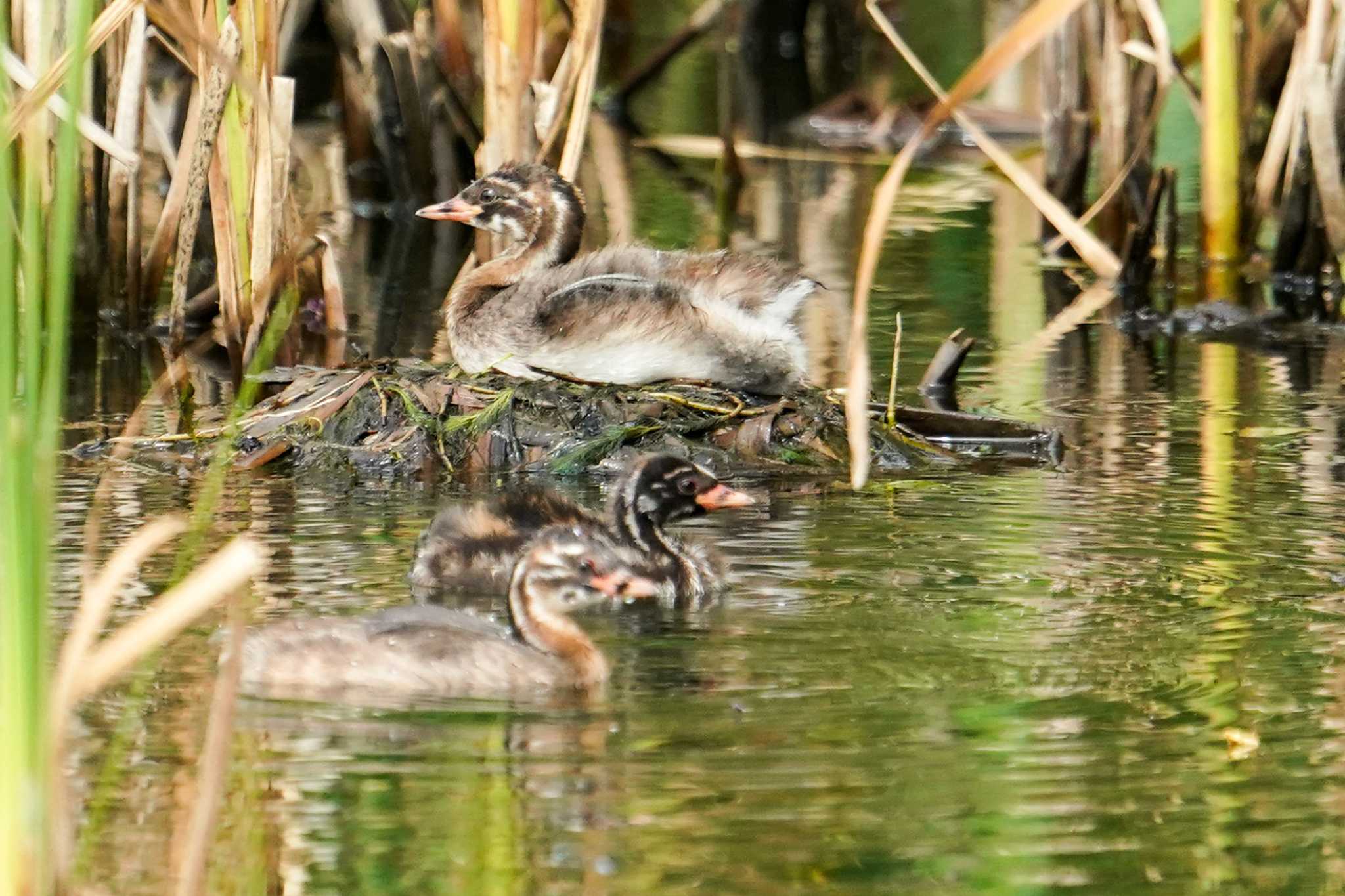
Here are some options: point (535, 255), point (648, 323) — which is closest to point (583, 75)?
point (535, 255)

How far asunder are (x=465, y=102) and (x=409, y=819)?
341 inches

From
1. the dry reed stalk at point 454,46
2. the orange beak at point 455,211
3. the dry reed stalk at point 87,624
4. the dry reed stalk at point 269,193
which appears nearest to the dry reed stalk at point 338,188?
the dry reed stalk at point 454,46

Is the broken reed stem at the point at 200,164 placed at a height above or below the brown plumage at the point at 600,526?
above

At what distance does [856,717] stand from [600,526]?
5.54 feet

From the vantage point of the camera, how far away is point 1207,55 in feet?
31.0

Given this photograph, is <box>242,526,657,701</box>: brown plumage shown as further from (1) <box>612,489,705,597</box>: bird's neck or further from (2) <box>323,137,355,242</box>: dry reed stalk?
(2) <box>323,137,355,242</box>: dry reed stalk

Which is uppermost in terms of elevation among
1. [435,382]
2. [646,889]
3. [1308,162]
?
[1308,162]

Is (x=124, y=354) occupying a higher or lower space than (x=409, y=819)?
higher

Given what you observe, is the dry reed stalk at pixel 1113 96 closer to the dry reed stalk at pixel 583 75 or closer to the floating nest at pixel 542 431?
the dry reed stalk at pixel 583 75

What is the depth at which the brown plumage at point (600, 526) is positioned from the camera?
19.0 feet

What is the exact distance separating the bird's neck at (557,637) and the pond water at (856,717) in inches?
3.8

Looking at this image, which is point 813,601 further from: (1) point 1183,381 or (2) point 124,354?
(2) point 124,354

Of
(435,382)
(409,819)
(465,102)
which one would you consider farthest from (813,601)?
(465,102)

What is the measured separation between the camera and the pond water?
→ 3725 mm
